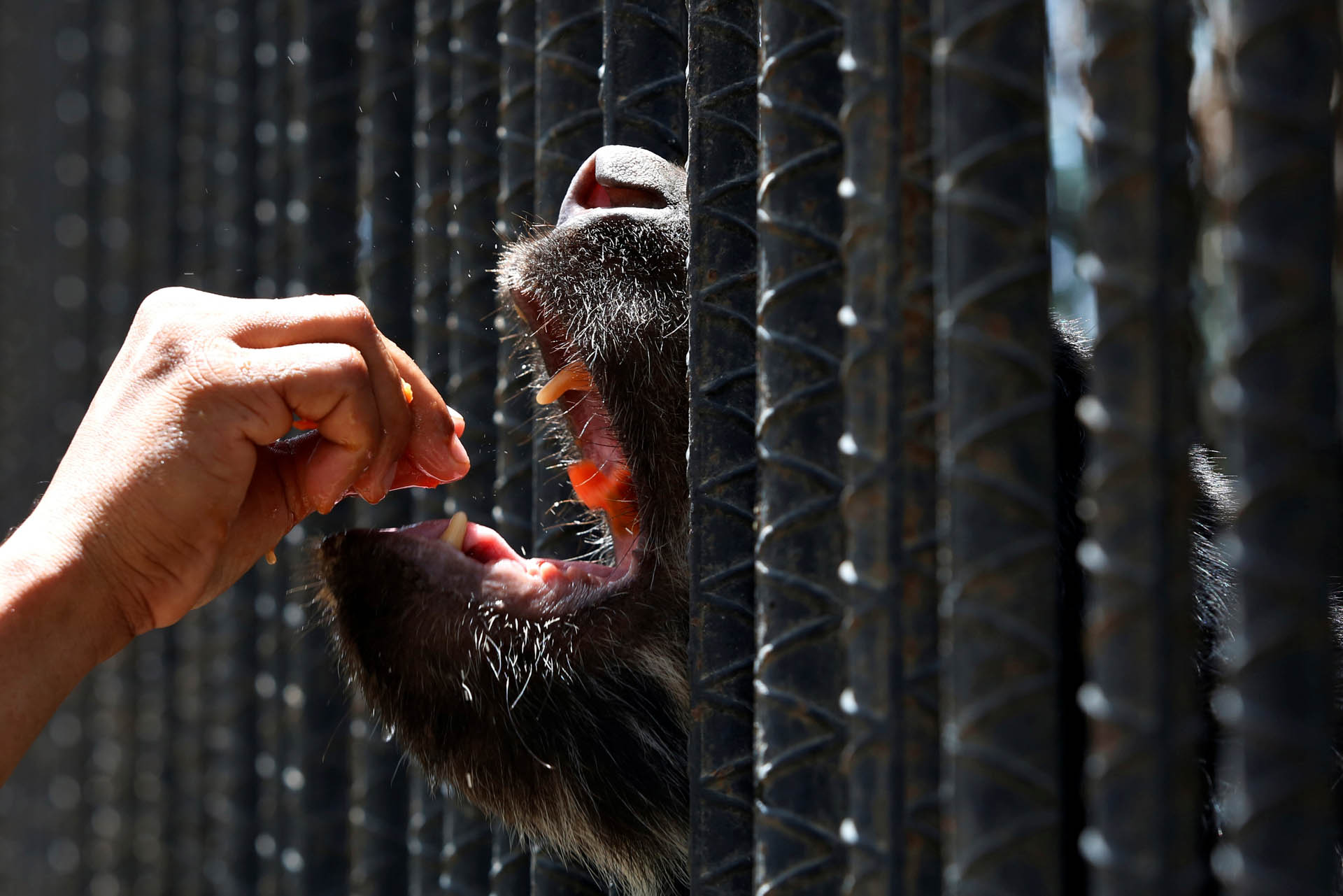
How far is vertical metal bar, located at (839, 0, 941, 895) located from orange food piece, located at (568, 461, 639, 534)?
0.78 meters

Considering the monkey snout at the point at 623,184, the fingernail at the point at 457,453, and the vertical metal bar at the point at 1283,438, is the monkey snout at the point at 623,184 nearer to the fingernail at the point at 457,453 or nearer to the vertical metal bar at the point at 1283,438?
the fingernail at the point at 457,453

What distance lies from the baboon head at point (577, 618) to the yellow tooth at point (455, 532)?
1 centimetres

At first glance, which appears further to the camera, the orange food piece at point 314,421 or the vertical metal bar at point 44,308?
the vertical metal bar at point 44,308

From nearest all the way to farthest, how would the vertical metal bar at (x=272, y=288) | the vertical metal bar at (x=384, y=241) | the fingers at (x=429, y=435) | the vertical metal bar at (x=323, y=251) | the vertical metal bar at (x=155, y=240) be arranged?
the fingers at (x=429, y=435) < the vertical metal bar at (x=384, y=241) < the vertical metal bar at (x=323, y=251) < the vertical metal bar at (x=272, y=288) < the vertical metal bar at (x=155, y=240)

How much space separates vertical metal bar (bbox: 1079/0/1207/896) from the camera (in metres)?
0.75

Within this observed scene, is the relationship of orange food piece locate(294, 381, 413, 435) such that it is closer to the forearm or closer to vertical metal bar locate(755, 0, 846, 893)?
the forearm

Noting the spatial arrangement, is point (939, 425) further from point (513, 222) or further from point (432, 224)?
point (432, 224)

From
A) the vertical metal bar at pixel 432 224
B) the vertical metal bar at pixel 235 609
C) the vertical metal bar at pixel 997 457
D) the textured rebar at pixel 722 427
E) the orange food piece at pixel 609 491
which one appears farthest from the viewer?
the vertical metal bar at pixel 235 609

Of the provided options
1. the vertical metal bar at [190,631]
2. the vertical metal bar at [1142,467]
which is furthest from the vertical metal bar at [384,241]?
the vertical metal bar at [1142,467]

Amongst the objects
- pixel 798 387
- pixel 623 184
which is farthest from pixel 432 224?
pixel 798 387

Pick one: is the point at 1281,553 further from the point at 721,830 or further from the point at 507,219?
the point at 507,219

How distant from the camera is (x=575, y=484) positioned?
1.79m

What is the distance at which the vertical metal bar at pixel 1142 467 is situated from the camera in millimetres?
752

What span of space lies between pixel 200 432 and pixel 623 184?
1.78 ft
